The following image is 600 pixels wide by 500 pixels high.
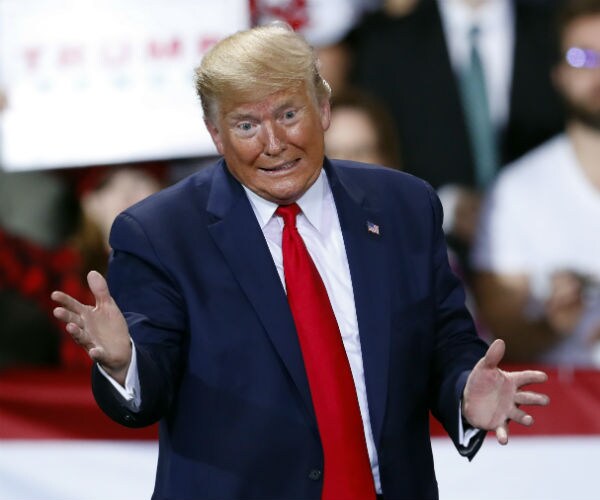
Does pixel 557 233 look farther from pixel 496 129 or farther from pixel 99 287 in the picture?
pixel 99 287

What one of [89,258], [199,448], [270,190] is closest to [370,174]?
[270,190]

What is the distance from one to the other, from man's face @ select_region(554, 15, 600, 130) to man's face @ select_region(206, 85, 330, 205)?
204cm

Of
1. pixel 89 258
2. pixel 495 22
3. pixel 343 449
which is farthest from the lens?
pixel 89 258

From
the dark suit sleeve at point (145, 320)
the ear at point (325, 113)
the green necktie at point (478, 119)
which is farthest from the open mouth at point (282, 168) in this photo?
the green necktie at point (478, 119)

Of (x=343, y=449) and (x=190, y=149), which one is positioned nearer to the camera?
(x=343, y=449)

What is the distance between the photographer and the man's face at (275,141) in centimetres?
185

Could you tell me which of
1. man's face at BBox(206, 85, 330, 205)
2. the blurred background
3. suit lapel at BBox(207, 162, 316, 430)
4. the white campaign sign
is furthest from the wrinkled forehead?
the white campaign sign

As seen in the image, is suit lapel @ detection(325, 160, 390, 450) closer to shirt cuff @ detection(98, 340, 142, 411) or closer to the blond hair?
the blond hair

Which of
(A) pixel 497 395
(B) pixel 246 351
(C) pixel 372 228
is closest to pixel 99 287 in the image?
(B) pixel 246 351

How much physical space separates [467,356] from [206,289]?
1.43 ft

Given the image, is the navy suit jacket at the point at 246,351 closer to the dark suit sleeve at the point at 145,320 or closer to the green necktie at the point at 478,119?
the dark suit sleeve at the point at 145,320

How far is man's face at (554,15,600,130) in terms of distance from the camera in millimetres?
3721

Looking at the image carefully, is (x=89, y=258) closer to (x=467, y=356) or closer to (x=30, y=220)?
(x=30, y=220)

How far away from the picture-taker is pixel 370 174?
6.73 ft
